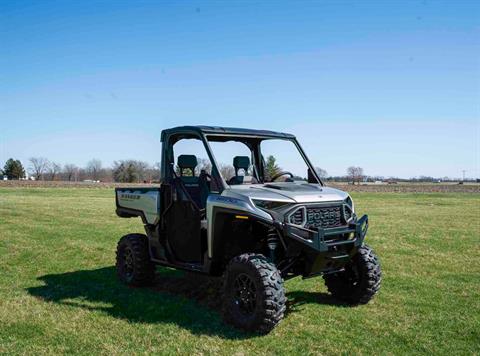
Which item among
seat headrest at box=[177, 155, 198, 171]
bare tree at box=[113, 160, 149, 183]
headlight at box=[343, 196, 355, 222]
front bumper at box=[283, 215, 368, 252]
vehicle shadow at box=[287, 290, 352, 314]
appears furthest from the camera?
bare tree at box=[113, 160, 149, 183]

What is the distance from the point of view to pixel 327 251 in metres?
6.22

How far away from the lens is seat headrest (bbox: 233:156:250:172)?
25.2 ft

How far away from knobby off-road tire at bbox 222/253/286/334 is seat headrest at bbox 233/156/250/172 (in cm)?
187

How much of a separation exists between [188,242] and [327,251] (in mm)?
2261

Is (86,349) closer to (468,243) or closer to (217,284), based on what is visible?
(217,284)

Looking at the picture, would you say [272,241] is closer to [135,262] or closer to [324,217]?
[324,217]

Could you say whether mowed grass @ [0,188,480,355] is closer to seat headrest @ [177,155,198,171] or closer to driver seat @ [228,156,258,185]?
driver seat @ [228,156,258,185]

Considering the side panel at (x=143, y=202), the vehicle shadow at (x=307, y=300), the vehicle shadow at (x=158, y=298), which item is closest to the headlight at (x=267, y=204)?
the vehicle shadow at (x=158, y=298)

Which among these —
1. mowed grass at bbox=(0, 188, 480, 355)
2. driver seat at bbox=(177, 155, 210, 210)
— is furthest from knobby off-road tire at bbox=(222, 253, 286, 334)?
driver seat at bbox=(177, 155, 210, 210)

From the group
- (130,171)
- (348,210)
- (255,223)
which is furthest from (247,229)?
(130,171)

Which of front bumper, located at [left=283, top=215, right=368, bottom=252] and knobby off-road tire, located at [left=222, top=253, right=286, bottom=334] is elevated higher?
front bumper, located at [left=283, top=215, right=368, bottom=252]

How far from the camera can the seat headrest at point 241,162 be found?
7.67 m

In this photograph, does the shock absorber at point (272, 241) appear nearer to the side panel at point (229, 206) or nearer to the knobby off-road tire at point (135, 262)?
the side panel at point (229, 206)

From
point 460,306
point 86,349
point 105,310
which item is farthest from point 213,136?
point 460,306
